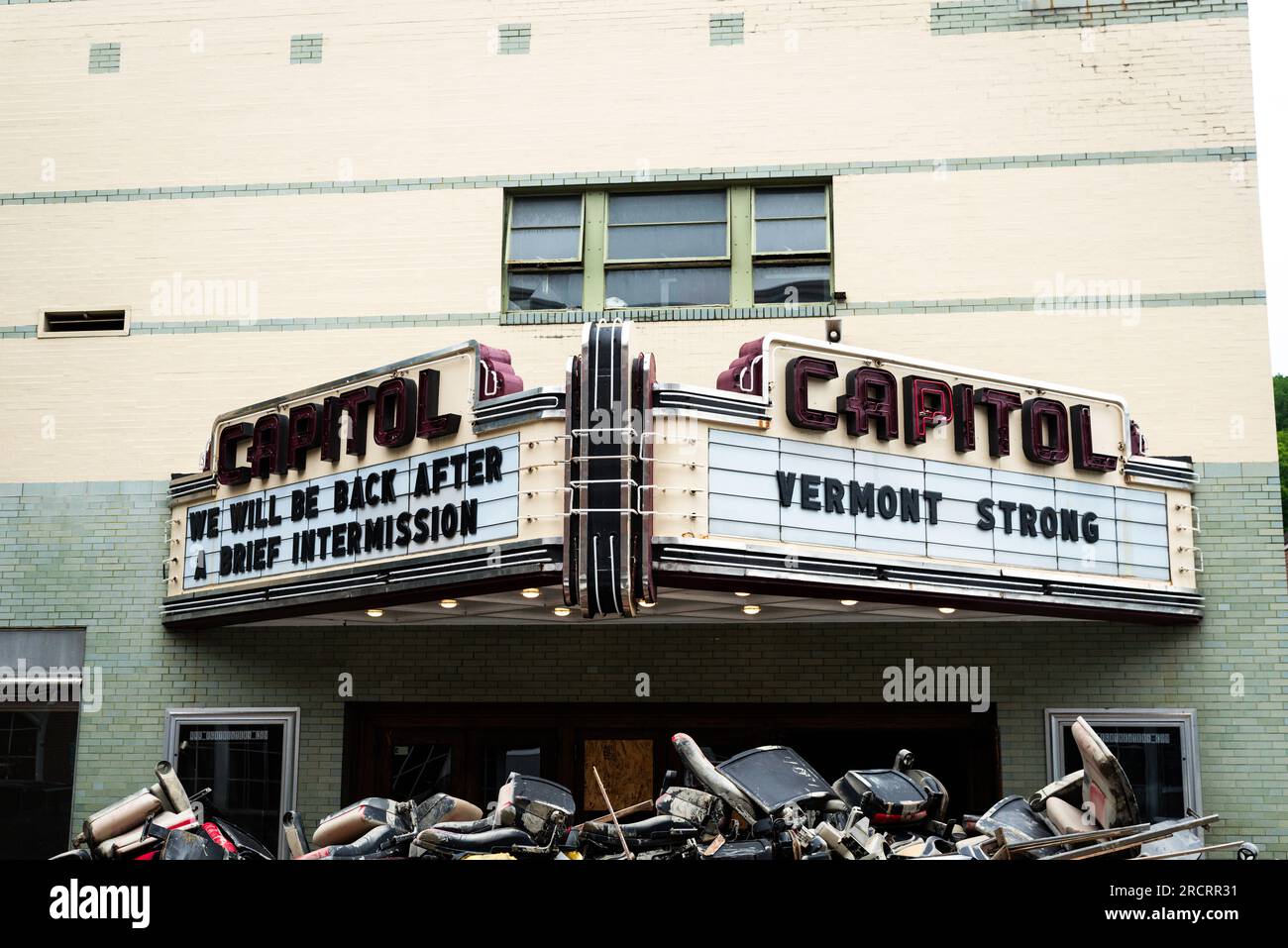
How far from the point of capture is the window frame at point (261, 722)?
13.6 m

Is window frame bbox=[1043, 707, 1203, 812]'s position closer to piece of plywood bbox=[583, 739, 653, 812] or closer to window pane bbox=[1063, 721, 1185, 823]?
window pane bbox=[1063, 721, 1185, 823]

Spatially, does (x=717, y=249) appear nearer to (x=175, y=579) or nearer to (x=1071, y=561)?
(x=1071, y=561)

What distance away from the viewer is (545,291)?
1448 centimetres

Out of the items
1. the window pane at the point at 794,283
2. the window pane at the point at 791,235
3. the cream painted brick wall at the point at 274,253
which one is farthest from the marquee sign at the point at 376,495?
the window pane at the point at 791,235

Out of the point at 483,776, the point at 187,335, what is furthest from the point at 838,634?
the point at 187,335

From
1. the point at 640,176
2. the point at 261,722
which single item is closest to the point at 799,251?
the point at 640,176

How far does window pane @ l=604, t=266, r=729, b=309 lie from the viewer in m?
14.2

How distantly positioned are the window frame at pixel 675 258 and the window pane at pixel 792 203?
5cm

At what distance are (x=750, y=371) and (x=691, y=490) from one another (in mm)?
1282

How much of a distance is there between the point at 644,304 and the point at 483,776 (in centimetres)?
547

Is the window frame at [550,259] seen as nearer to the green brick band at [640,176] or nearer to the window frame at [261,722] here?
the green brick band at [640,176]

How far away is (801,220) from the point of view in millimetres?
14359

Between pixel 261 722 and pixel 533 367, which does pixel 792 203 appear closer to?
pixel 533 367
